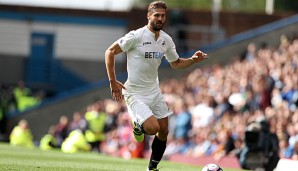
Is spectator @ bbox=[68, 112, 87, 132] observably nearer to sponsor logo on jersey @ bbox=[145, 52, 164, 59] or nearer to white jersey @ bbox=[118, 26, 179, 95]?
white jersey @ bbox=[118, 26, 179, 95]

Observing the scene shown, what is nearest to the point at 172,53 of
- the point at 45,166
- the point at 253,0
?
the point at 45,166

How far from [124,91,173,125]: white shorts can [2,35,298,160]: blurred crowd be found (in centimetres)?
695

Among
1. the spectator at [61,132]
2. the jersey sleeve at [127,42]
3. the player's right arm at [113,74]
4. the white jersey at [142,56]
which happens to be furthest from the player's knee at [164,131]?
the spectator at [61,132]

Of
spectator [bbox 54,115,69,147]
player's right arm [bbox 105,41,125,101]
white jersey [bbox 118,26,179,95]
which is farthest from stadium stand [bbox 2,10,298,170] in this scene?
player's right arm [bbox 105,41,125,101]

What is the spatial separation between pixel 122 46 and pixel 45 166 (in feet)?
9.63

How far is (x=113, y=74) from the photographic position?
14602 millimetres

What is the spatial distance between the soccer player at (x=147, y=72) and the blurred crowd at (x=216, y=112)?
6946 millimetres

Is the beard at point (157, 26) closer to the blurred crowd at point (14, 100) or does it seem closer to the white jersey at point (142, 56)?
the white jersey at point (142, 56)

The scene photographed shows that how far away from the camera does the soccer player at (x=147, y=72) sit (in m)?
14.7

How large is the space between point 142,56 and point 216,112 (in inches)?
535

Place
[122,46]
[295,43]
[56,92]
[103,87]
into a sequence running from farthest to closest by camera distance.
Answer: [56,92]
[103,87]
[295,43]
[122,46]

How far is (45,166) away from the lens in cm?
1653

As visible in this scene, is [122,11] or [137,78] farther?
[122,11]

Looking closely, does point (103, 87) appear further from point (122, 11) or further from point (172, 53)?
point (172, 53)
